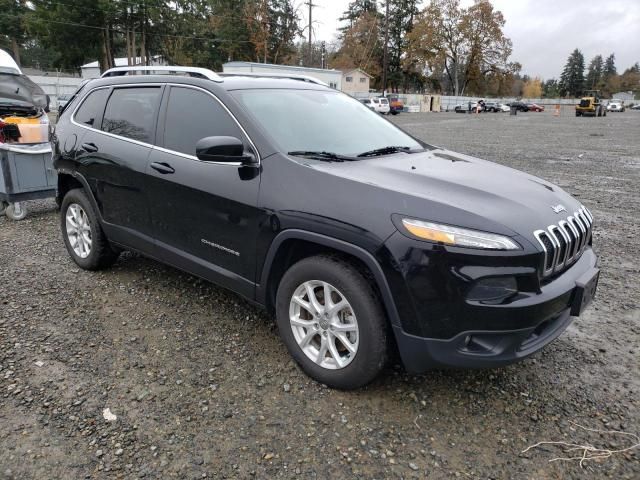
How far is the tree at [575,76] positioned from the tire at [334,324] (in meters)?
139

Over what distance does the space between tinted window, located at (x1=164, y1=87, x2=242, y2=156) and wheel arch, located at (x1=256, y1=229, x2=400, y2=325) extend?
2.69 feet

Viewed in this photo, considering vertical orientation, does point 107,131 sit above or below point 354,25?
below

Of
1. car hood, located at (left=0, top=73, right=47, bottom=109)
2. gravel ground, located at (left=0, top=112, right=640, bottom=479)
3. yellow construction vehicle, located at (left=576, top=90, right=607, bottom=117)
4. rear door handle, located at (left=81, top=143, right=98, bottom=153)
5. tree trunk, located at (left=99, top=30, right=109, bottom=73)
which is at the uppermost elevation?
tree trunk, located at (left=99, top=30, right=109, bottom=73)

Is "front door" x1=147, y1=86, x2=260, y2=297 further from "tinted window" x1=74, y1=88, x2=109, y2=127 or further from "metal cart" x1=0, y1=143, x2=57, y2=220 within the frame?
"metal cart" x1=0, y1=143, x2=57, y2=220

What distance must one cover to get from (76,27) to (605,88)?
12576 centimetres

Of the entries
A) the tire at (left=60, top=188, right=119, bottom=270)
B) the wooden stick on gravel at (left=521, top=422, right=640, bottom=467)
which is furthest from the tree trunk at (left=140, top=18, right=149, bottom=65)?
the wooden stick on gravel at (left=521, top=422, right=640, bottom=467)

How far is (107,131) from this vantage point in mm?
4184

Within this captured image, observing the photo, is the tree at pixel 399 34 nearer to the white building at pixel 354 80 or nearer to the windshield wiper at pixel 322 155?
the white building at pixel 354 80

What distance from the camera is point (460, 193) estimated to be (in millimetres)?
2666

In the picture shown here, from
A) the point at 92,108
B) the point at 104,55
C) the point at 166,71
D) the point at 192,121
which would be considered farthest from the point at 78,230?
the point at 104,55

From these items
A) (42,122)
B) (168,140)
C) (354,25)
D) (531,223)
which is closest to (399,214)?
(531,223)

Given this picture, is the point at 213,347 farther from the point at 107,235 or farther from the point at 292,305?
the point at 107,235

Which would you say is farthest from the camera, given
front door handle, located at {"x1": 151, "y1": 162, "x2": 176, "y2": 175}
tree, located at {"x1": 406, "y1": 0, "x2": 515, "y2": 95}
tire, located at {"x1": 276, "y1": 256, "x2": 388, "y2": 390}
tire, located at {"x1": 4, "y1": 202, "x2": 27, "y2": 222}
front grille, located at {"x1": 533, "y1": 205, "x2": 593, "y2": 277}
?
tree, located at {"x1": 406, "y1": 0, "x2": 515, "y2": 95}

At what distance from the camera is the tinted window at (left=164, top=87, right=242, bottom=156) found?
330 centimetres
